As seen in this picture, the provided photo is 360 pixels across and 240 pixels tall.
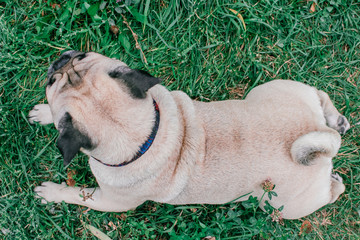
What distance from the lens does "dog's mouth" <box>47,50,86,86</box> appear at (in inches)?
122

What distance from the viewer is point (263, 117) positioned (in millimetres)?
3305

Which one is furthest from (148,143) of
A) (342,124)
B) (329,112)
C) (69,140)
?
(342,124)

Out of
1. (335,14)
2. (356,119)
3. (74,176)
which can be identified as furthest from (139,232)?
(335,14)

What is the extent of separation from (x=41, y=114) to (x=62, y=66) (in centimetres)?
127

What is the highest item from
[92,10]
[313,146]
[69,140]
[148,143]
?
[92,10]

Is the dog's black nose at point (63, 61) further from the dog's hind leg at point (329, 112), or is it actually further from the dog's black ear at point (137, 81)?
the dog's hind leg at point (329, 112)

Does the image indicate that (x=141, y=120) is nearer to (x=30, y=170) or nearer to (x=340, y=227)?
(x=30, y=170)

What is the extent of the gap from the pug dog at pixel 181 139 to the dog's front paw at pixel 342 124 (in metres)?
0.69

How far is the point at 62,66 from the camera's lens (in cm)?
328

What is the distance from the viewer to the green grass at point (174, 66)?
4.23 meters

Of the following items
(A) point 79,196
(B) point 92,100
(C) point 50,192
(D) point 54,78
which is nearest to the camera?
(B) point 92,100

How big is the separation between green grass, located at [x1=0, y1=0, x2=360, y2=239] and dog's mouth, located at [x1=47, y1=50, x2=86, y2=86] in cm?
90

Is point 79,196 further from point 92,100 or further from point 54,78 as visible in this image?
point 92,100

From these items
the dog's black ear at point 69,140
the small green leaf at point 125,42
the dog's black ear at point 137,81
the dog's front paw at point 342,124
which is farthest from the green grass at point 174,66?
the dog's black ear at point 69,140
